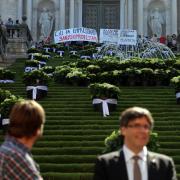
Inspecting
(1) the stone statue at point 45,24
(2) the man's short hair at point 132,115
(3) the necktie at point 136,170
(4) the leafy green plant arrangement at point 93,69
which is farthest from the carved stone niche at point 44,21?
(3) the necktie at point 136,170

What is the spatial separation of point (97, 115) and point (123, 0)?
1188 inches

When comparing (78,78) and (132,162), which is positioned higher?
(78,78)

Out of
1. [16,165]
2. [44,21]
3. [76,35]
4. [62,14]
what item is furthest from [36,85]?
[44,21]

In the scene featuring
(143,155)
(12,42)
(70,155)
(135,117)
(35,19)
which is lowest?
(70,155)

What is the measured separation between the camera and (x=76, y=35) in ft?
123

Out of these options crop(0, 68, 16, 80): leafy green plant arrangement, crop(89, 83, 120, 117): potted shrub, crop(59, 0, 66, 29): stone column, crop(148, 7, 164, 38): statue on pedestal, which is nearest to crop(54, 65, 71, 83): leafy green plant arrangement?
crop(0, 68, 16, 80): leafy green plant arrangement

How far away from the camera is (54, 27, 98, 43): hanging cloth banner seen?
37.5 m

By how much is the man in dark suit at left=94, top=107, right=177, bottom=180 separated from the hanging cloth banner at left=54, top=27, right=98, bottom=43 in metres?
33.1

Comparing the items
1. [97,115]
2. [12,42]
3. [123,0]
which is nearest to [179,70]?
[97,115]

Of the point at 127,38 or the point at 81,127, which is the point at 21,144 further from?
the point at 127,38

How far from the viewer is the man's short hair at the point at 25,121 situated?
4.28 meters

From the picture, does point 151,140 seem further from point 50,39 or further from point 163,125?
point 50,39

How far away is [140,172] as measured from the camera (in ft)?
14.5

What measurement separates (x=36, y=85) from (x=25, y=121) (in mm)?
14283
